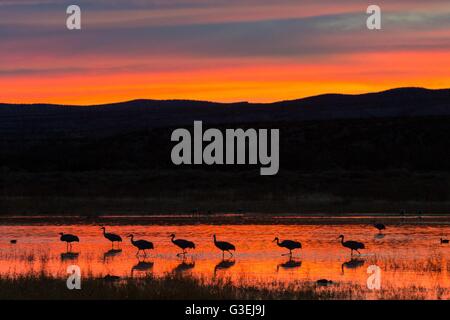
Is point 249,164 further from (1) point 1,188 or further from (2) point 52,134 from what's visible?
(2) point 52,134

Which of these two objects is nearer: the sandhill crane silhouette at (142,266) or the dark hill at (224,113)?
the sandhill crane silhouette at (142,266)

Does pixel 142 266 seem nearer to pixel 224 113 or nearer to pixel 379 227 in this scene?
pixel 379 227

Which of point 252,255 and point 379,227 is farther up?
point 379,227

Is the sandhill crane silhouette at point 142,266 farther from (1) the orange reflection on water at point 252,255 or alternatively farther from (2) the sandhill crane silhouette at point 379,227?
(2) the sandhill crane silhouette at point 379,227

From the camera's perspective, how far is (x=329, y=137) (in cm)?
10431

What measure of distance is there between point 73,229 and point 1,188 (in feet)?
93.3

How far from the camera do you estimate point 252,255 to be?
28.7 m

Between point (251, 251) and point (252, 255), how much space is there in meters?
0.98

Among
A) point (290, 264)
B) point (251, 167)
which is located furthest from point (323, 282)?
point (251, 167)

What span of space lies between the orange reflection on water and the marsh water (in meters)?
0.03

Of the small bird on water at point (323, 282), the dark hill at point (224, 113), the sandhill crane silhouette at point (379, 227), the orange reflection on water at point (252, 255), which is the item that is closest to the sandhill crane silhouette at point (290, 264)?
the orange reflection on water at point (252, 255)

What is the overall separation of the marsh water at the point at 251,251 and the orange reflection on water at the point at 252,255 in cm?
3

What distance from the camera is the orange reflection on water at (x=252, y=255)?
941 inches

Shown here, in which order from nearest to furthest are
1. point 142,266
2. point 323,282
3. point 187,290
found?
point 187,290 < point 323,282 < point 142,266
